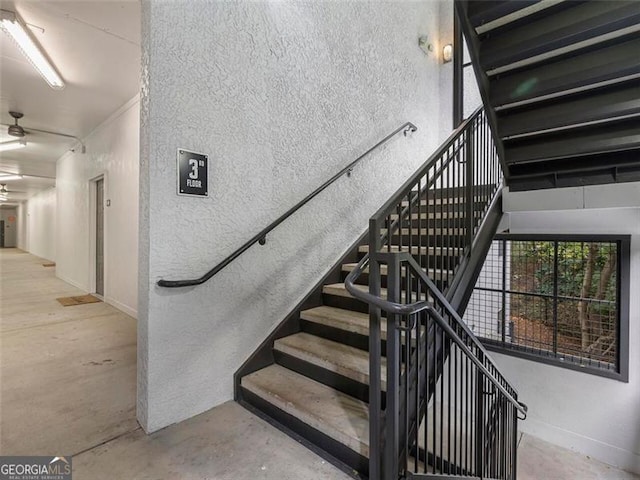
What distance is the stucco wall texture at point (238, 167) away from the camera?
177cm

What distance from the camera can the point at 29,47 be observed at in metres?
2.78

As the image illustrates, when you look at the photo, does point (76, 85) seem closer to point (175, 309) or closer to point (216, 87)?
point (216, 87)

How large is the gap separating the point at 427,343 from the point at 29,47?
4.12 meters

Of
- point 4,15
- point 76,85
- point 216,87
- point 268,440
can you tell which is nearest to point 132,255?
point 76,85

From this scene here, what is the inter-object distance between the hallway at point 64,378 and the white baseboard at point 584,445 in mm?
4984

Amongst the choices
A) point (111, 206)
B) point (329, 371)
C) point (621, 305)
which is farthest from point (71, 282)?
point (621, 305)

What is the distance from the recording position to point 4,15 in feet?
7.80

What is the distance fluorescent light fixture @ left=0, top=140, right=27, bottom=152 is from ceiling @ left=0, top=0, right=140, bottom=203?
12cm

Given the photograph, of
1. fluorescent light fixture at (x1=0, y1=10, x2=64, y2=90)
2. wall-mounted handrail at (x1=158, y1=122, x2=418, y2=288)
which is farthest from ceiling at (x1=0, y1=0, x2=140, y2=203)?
wall-mounted handrail at (x1=158, y1=122, x2=418, y2=288)

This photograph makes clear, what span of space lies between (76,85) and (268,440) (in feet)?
14.5

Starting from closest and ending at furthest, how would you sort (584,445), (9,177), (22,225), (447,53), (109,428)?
(109,428) → (584,445) → (447,53) → (9,177) → (22,225)

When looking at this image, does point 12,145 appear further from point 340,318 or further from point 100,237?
point 340,318

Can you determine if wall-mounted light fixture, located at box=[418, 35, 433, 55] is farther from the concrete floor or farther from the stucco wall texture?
the concrete floor

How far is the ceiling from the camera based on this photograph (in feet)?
8.05
